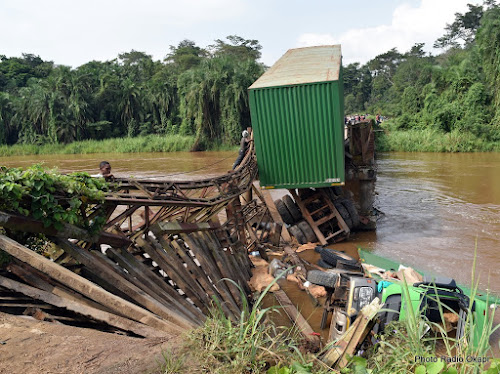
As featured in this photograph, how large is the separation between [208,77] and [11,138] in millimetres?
29342

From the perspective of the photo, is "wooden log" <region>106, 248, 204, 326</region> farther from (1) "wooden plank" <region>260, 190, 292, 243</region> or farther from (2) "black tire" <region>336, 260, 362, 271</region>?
(1) "wooden plank" <region>260, 190, 292, 243</region>

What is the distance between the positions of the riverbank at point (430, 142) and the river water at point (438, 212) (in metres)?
1.32

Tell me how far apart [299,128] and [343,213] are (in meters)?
3.41

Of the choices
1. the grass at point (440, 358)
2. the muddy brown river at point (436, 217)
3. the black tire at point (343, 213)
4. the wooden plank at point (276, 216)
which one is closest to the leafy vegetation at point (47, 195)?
the muddy brown river at point (436, 217)

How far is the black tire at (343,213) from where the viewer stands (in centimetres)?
1266

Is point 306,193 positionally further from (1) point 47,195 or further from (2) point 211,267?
(1) point 47,195

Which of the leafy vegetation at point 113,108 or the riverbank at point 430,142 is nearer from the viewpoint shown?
the riverbank at point 430,142

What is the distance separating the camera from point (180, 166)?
31.4 meters

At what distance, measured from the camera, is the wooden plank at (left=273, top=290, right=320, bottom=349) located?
6207 millimetres

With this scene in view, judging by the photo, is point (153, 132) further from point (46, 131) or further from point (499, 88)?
point (499, 88)

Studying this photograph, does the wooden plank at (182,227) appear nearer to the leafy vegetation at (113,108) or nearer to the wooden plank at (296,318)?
the wooden plank at (296,318)

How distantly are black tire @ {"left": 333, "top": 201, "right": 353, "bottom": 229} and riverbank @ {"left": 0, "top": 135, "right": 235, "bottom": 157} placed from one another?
32.1 m

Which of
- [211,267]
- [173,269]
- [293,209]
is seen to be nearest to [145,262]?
[173,269]

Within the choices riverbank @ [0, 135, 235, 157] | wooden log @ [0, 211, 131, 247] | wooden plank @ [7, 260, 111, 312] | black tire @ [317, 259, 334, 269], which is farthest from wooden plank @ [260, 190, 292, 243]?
riverbank @ [0, 135, 235, 157]
